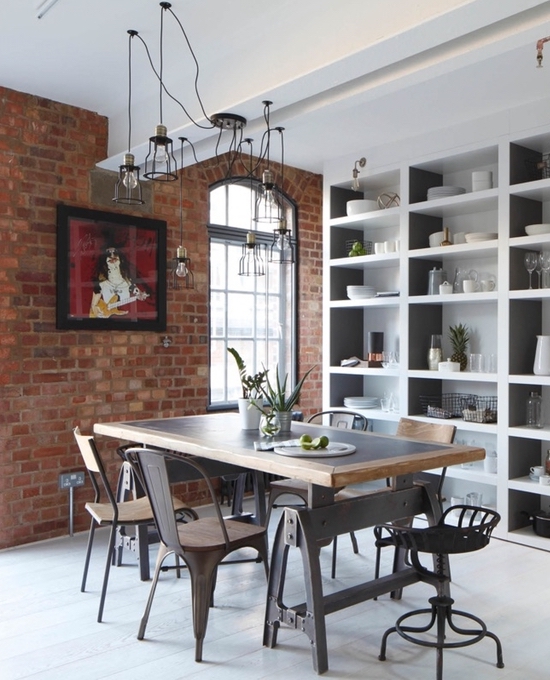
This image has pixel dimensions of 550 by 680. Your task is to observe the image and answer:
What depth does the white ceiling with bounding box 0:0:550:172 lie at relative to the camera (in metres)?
2.58

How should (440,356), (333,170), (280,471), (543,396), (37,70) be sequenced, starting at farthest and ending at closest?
(333,170) → (440,356) → (543,396) → (37,70) → (280,471)

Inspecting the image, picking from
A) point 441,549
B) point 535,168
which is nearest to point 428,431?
point 441,549

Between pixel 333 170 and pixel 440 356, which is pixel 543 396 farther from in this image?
pixel 333 170

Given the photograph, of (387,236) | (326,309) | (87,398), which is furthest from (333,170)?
(87,398)

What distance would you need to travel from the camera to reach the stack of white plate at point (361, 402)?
17.9 ft

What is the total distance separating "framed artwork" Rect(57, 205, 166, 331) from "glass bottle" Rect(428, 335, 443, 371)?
2002mm

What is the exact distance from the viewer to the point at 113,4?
3.05 meters

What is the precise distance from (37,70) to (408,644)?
3.62 m

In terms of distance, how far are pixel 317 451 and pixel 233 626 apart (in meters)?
0.89

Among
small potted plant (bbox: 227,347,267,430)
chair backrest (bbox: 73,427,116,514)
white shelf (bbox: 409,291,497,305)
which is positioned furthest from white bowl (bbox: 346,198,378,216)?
chair backrest (bbox: 73,427,116,514)

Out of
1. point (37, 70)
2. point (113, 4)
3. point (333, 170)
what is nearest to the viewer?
point (113, 4)

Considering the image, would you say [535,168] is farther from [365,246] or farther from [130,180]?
[130,180]

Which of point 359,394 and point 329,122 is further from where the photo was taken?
point 359,394

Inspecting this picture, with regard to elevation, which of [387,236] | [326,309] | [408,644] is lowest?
[408,644]
